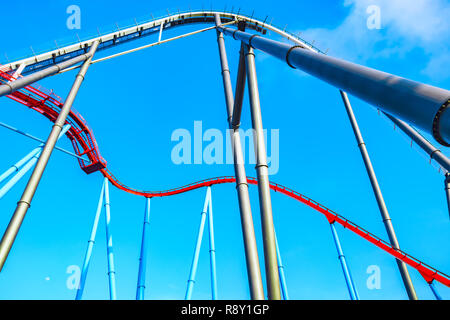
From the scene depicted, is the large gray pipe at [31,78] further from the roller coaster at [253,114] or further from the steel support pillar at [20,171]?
the steel support pillar at [20,171]

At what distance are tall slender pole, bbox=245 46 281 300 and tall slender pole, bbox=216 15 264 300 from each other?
31cm

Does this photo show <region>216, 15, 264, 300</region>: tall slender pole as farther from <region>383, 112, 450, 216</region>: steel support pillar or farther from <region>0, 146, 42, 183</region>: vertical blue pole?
<region>0, 146, 42, 183</region>: vertical blue pole

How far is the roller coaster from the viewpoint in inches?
70.0

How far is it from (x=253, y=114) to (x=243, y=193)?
3.90ft

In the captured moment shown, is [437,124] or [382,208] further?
[382,208]

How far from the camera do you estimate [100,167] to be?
12023mm

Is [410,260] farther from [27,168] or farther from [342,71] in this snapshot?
[27,168]

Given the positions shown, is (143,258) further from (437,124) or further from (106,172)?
(437,124)

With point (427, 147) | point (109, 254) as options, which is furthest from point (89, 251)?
point (427, 147)

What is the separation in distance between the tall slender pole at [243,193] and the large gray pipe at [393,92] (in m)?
A: 2.21

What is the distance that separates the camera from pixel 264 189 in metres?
3.88

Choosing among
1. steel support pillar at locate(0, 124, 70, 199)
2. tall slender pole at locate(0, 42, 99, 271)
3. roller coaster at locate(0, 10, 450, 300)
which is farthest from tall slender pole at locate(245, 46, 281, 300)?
steel support pillar at locate(0, 124, 70, 199)

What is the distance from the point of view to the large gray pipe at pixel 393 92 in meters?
Result: 1.51
